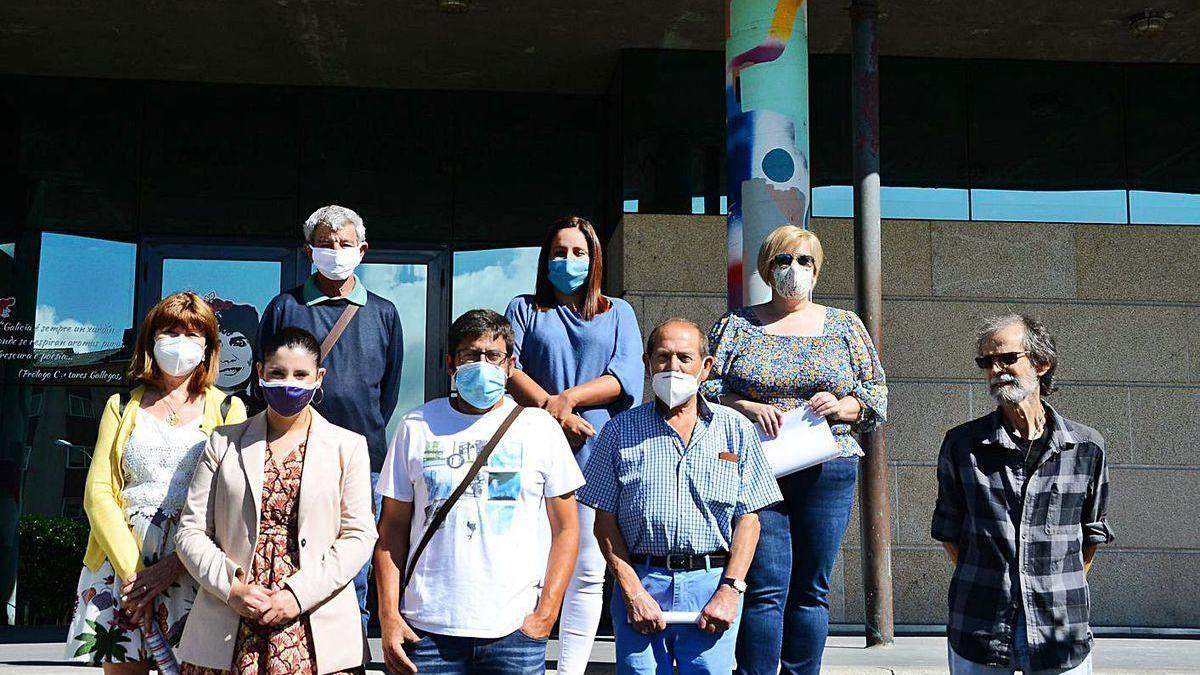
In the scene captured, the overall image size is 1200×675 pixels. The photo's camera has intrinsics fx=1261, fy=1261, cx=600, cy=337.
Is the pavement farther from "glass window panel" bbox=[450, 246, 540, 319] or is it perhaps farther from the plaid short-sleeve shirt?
"glass window panel" bbox=[450, 246, 540, 319]

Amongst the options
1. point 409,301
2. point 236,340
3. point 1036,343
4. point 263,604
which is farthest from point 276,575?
point 236,340

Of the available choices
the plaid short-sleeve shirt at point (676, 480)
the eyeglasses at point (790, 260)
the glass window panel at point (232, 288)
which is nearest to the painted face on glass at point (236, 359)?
the glass window panel at point (232, 288)

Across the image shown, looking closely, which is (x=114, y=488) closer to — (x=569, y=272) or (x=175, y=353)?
(x=175, y=353)

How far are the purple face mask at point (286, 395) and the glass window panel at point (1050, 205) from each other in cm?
671

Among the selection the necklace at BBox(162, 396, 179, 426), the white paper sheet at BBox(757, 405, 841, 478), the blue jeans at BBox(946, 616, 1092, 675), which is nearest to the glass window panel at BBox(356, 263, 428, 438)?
the necklace at BBox(162, 396, 179, 426)

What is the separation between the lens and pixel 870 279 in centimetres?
757

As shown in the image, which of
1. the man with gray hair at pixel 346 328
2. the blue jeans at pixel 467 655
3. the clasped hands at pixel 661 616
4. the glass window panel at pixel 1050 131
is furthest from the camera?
the glass window panel at pixel 1050 131

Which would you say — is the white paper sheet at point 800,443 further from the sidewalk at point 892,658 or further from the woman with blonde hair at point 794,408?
the sidewalk at point 892,658

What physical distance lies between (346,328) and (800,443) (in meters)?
1.82

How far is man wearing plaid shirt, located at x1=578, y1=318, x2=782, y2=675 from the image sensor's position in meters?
4.12

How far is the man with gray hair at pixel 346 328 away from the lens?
16.1 ft

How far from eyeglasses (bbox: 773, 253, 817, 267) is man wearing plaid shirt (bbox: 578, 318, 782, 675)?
0.75 meters

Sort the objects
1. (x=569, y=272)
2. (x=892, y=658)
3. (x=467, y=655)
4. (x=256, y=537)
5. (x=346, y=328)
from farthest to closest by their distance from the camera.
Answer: (x=892, y=658) → (x=569, y=272) → (x=346, y=328) → (x=256, y=537) → (x=467, y=655)

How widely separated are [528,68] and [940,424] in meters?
4.11
